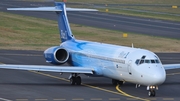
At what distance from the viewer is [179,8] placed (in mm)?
122938

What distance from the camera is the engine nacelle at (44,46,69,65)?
42219mm

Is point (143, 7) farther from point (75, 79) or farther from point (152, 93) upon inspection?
point (152, 93)

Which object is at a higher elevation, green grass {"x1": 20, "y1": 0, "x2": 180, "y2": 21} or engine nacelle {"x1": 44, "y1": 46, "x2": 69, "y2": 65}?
green grass {"x1": 20, "y1": 0, "x2": 180, "y2": 21}

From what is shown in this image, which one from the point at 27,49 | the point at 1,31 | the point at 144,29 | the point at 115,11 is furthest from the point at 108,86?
the point at 115,11

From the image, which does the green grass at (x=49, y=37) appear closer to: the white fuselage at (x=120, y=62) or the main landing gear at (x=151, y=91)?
the white fuselage at (x=120, y=62)

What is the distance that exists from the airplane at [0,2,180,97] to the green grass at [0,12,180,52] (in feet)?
69.5

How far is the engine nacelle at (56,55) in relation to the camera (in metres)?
42.2

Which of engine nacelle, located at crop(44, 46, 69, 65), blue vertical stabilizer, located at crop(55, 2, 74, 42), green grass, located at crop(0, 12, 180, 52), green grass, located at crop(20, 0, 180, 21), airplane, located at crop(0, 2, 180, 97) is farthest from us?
green grass, located at crop(20, 0, 180, 21)

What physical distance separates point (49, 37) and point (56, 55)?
1272 inches

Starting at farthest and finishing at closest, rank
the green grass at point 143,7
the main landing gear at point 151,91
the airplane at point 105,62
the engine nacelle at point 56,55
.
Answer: the green grass at point 143,7 < the engine nacelle at point 56,55 < the airplane at point 105,62 < the main landing gear at point 151,91

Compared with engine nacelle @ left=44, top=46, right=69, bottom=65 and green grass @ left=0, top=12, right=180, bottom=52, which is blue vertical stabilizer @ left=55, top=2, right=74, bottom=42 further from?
green grass @ left=0, top=12, right=180, bottom=52

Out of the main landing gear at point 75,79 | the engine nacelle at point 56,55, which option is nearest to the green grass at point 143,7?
the engine nacelle at point 56,55

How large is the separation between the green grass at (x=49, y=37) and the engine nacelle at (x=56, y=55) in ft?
71.5

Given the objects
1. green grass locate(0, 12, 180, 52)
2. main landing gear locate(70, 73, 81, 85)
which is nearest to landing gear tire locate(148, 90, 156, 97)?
main landing gear locate(70, 73, 81, 85)
